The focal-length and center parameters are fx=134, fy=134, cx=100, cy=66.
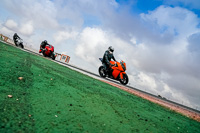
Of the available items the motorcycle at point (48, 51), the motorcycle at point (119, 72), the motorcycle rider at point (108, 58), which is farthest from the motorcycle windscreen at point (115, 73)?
the motorcycle at point (48, 51)

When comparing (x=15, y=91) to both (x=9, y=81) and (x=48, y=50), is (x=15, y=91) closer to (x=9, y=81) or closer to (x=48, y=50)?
(x=9, y=81)

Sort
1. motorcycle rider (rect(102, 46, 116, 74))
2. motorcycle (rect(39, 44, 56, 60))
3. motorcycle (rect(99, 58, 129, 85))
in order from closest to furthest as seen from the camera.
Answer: motorcycle (rect(99, 58, 129, 85)) < motorcycle rider (rect(102, 46, 116, 74)) < motorcycle (rect(39, 44, 56, 60))

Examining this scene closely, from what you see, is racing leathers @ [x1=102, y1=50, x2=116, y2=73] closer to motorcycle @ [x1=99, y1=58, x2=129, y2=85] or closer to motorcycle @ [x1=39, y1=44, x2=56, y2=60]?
motorcycle @ [x1=99, y1=58, x2=129, y2=85]

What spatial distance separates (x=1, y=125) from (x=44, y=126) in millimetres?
403

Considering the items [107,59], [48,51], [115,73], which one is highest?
[107,59]

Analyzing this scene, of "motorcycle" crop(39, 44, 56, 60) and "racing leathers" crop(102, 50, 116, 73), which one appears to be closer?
"racing leathers" crop(102, 50, 116, 73)

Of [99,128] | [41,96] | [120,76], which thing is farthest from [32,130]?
[120,76]

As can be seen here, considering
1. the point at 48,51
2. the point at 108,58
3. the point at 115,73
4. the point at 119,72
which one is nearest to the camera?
the point at 119,72

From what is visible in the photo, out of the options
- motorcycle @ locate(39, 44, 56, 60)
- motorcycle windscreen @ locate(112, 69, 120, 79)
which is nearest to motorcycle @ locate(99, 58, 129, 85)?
motorcycle windscreen @ locate(112, 69, 120, 79)

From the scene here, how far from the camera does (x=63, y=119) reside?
1751 millimetres

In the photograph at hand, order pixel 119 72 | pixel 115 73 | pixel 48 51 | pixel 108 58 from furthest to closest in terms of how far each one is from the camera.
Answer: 1. pixel 48 51
2. pixel 108 58
3. pixel 115 73
4. pixel 119 72

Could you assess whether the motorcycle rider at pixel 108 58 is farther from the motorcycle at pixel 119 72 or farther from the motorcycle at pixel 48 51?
the motorcycle at pixel 48 51

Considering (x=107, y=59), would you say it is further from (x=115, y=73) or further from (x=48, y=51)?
(x=48, y=51)

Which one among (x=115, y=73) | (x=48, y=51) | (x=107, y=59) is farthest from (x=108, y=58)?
(x=48, y=51)
